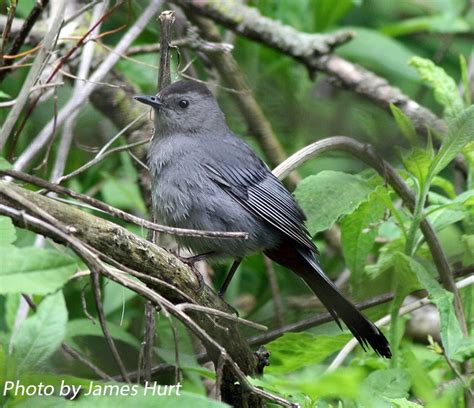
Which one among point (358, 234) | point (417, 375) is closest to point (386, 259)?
point (358, 234)

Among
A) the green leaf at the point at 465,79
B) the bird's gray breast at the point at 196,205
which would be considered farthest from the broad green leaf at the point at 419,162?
the bird's gray breast at the point at 196,205

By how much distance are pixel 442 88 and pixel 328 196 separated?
2.49 ft

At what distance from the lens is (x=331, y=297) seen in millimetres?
3824

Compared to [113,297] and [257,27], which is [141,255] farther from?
[257,27]

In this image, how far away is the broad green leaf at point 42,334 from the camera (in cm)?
200

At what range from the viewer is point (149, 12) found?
13.6 feet

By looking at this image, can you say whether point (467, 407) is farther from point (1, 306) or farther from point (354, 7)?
point (354, 7)

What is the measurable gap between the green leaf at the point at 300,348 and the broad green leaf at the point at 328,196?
0.47m

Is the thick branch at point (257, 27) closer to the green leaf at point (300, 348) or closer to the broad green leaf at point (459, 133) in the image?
the broad green leaf at point (459, 133)

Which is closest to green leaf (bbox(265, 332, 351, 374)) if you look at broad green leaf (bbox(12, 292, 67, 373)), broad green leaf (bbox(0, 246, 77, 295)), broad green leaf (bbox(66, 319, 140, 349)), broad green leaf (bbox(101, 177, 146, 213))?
broad green leaf (bbox(66, 319, 140, 349))

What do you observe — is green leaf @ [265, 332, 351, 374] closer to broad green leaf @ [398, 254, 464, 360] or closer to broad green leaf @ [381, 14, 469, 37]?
broad green leaf @ [398, 254, 464, 360]

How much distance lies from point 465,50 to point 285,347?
3.74 metres

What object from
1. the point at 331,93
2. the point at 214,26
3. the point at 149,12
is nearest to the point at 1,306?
the point at 149,12

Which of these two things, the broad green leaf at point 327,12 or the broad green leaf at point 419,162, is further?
the broad green leaf at point 327,12
